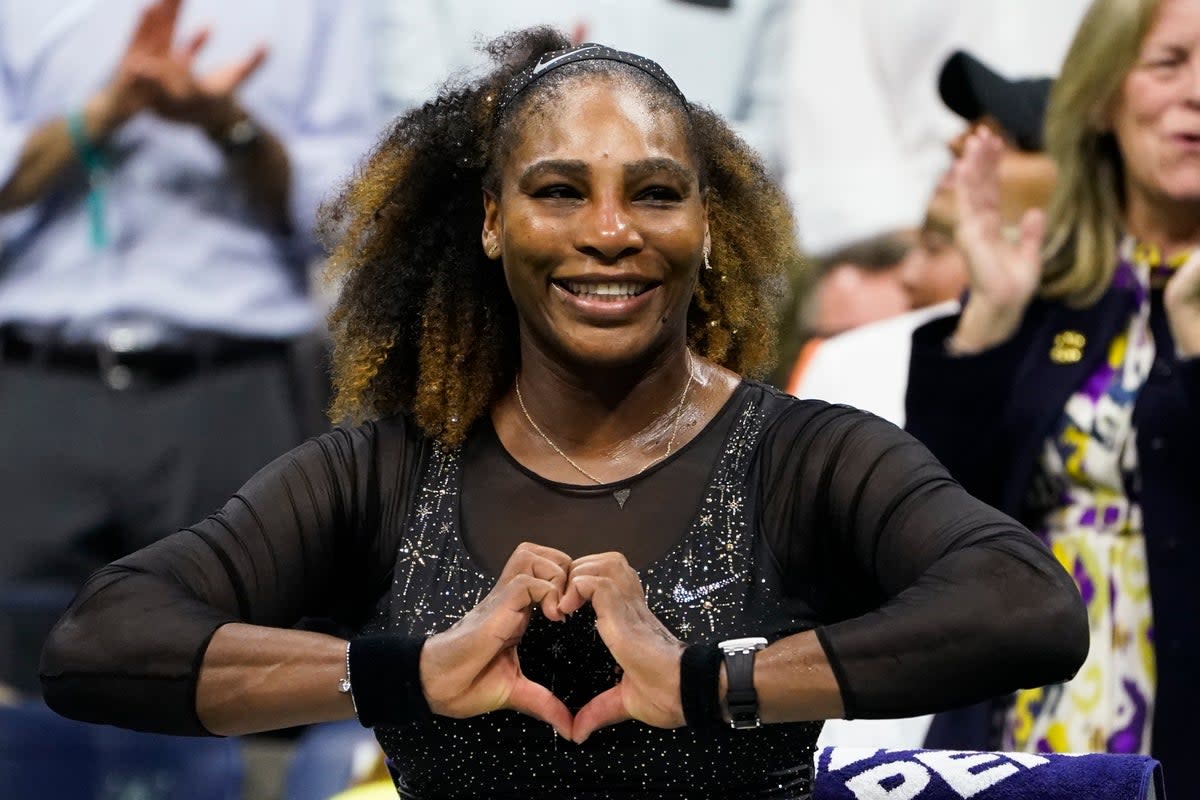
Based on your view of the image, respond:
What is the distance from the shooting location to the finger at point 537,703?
2.10 metres

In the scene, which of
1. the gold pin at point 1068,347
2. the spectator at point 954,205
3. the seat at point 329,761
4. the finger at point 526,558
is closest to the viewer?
the finger at point 526,558

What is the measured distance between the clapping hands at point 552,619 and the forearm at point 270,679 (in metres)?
0.12

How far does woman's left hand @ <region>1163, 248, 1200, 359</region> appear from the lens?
3.15 m

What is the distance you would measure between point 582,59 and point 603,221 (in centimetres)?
24

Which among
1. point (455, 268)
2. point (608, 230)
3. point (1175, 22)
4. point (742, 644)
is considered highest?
point (1175, 22)

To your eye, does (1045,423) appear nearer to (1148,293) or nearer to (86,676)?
(1148,293)

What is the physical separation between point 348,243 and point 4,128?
2066 mm

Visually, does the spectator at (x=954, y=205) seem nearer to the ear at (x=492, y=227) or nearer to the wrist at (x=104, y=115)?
the ear at (x=492, y=227)

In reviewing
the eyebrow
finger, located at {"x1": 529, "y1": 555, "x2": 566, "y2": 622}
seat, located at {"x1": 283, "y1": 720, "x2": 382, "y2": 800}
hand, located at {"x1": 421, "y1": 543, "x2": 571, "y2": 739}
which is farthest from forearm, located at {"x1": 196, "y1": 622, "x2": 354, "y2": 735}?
seat, located at {"x1": 283, "y1": 720, "x2": 382, "y2": 800}

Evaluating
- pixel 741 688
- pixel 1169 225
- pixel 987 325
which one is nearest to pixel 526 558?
pixel 741 688

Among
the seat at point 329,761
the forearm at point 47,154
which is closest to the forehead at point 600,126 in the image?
the seat at point 329,761

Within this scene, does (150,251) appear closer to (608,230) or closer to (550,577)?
(608,230)

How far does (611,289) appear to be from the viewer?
2.29 meters

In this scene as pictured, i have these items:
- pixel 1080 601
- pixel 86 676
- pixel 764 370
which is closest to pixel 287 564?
pixel 86 676
